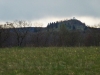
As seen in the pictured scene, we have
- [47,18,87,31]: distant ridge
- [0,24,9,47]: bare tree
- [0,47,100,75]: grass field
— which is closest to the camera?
[0,47,100,75]: grass field

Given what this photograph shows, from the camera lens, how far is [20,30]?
54.6 m

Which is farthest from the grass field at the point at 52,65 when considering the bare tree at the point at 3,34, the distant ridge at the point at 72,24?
the distant ridge at the point at 72,24

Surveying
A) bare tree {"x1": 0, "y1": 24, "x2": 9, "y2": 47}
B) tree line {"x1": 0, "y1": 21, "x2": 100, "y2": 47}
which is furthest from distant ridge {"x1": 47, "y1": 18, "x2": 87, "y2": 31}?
bare tree {"x1": 0, "y1": 24, "x2": 9, "y2": 47}

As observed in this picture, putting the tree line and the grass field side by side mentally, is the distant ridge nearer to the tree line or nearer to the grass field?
the tree line

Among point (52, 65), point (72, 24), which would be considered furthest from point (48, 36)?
point (52, 65)

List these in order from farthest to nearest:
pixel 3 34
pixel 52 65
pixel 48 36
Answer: pixel 48 36
pixel 3 34
pixel 52 65

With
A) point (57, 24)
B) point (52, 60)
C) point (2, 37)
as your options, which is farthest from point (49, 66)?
point (57, 24)

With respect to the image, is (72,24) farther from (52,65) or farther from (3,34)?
(52,65)

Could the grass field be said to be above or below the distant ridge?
below

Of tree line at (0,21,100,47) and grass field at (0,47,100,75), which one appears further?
tree line at (0,21,100,47)

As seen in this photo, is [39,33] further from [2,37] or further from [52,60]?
[52,60]

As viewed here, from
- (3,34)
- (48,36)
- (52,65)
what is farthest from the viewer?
(48,36)

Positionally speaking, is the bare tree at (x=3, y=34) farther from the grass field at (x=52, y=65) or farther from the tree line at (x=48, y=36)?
the grass field at (x=52, y=65)

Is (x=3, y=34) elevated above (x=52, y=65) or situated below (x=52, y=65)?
above
